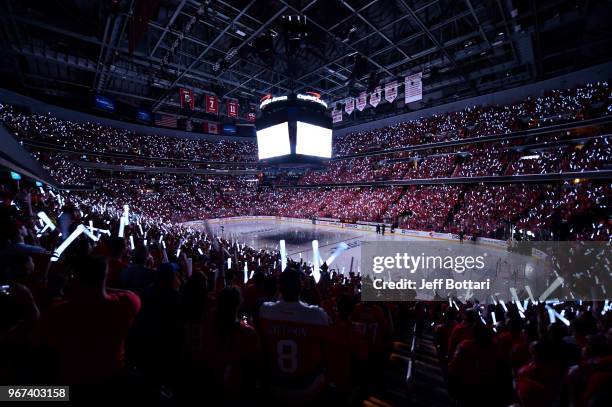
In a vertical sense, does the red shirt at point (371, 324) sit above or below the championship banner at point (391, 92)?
below

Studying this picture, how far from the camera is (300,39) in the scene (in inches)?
615

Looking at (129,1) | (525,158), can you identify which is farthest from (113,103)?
(525,158)

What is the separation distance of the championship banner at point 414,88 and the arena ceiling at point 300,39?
263 centimetres

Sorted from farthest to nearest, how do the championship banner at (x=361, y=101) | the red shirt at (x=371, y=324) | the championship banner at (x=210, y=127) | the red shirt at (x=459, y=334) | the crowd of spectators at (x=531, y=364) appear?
1. the championship banner at (x=210, y=127)
2. the championship banner at (x=361, y=101)
3. the red shirt at (x=459, y=334)
4. the red shirt at (x=371, y=324)
5. the crowd of spectators at (x=531, y=364)

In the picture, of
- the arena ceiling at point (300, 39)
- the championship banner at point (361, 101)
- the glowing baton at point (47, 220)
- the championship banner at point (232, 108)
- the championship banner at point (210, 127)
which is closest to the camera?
the glowing baton at point (47, 220)

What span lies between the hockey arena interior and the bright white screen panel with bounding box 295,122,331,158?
0.17 metres

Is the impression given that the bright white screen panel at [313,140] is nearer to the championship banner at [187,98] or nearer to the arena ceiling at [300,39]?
the arena ceiling at [300,39]

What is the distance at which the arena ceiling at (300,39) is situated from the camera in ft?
51.3

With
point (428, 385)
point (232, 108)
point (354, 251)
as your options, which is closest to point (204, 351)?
point (428, 385)

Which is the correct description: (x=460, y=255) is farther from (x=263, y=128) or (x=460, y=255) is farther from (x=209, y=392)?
(x=209, y=392)

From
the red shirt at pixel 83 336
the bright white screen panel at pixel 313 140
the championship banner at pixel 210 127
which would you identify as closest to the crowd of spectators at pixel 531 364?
the red shirt at pixel 83 336

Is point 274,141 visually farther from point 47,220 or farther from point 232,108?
point 47,220

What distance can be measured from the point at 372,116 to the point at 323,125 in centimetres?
2679

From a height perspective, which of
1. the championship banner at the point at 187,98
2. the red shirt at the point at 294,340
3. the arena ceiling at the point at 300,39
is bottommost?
the red shirt at the point at 294,340
